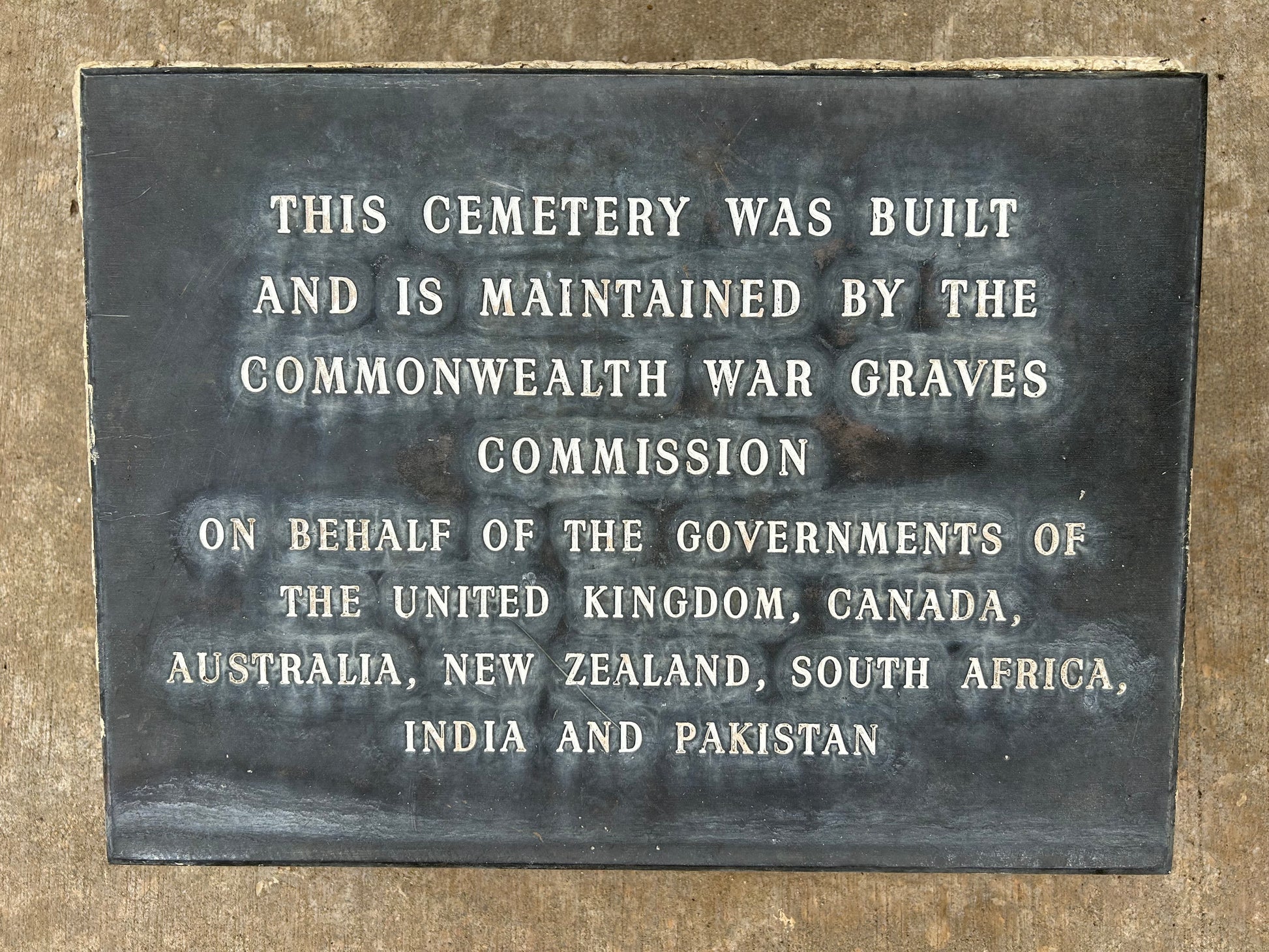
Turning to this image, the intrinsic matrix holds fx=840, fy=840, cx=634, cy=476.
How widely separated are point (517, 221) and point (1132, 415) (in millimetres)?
2168

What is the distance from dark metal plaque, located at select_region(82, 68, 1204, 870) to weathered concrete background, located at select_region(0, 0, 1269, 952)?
44cm

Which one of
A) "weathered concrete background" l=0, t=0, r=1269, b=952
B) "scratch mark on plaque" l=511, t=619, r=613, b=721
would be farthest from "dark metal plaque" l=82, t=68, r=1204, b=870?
"weathered concrete background" l=0, t=0, r=1269, b=952

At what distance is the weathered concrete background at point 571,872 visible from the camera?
3.14 meters

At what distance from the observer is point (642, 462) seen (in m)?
2.85

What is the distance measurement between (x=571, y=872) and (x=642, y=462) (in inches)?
66.3

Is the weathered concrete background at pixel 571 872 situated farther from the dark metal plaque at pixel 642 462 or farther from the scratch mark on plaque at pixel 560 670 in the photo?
the scratch mark on plaque at pixel 560 670

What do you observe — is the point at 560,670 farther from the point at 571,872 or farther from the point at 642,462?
the point at 571,872

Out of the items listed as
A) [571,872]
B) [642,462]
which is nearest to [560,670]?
[642,462]

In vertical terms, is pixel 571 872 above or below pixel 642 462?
below

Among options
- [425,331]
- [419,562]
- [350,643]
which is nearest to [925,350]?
[425,331]

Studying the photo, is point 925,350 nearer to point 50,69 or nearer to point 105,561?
point 105,561

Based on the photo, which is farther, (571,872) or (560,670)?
(571,872)

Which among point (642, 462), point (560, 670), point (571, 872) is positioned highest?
point (642, 462)

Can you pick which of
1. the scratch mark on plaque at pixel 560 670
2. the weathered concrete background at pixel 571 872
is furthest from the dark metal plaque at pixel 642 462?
the weathered concrete background at pixel 571 872
